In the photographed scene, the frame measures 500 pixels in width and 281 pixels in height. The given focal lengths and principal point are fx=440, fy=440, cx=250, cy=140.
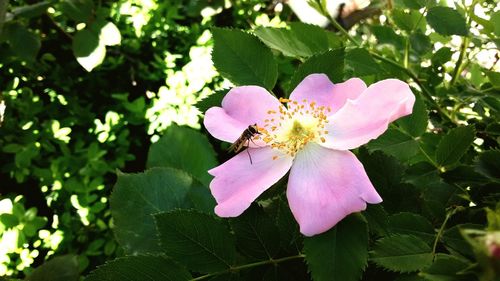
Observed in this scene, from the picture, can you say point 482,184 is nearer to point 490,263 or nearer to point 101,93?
point 490,263

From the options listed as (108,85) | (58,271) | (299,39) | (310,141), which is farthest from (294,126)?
(108,85)

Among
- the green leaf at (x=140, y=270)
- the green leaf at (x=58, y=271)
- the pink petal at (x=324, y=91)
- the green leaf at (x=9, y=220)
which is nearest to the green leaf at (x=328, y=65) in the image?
the pink petal at (x=324, y=91)

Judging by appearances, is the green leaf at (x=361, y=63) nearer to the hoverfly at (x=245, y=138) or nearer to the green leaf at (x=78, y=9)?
the hoverfly at (x=245, y=138)

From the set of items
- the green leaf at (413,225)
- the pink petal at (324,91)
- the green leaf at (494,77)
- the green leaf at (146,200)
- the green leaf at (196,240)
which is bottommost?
the green leaf at (146,200)

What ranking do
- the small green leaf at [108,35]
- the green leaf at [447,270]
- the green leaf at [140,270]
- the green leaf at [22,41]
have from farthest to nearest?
the small green leaf at [108,35] < the green leaf at [22,41] < the green leaf at [140,270] < the green leaf at [447,270]

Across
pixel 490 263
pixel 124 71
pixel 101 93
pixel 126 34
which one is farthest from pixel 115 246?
pixel 490 263

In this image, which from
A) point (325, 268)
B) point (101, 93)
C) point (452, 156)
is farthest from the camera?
point (101, 93)

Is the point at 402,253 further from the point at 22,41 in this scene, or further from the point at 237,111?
the point at 22,41
